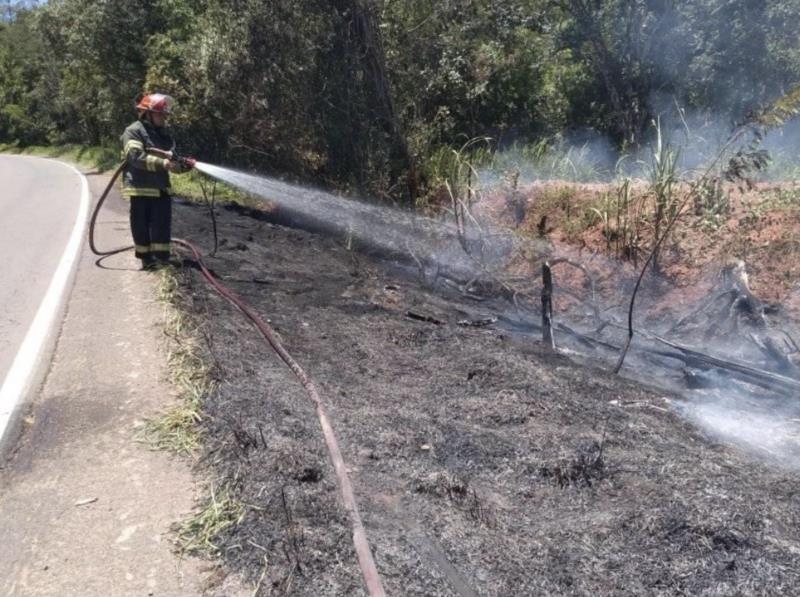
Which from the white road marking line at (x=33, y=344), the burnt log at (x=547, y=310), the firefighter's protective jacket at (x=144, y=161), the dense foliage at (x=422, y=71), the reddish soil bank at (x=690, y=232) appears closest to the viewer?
the white road marking line at (x=33, y=344)

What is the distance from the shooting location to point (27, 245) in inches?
376

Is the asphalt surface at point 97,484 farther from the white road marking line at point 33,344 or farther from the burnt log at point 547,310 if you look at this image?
the burnt log at point 547,310

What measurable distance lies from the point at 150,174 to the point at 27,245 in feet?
11.0

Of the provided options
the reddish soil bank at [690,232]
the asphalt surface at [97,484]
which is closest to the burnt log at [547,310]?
the reddish soil bank at [690,232]

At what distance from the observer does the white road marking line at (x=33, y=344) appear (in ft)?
14.5

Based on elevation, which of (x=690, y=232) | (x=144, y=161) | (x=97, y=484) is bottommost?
(x=97, y=484)

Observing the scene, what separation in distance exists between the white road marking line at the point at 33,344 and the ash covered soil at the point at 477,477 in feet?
3.76

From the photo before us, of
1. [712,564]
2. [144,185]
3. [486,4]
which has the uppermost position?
[486,4]

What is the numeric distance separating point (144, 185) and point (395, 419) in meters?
4.30

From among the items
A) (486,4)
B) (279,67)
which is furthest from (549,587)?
(486,4)

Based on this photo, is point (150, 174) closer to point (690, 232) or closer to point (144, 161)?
point (144, 161)

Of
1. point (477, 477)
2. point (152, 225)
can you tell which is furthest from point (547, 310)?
point (152, 225)

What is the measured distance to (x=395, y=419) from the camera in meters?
4.21

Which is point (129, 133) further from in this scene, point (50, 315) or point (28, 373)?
point (28, 373)
